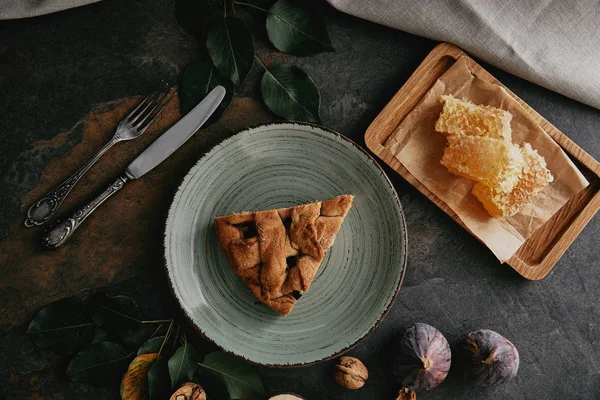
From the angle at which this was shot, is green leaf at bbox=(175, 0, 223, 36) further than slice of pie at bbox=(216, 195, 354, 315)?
Yes

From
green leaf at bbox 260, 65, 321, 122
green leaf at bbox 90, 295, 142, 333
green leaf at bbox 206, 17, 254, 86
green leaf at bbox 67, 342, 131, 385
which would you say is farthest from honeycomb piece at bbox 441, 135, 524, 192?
green leaf at bbox 67, 342, 131, 385

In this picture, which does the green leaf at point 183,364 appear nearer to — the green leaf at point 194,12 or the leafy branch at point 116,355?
the leafy branch at point 116,355

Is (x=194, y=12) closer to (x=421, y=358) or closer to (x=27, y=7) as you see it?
(x=27, y=7)

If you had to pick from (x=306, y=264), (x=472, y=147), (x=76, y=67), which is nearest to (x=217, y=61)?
(x=76, y=67)

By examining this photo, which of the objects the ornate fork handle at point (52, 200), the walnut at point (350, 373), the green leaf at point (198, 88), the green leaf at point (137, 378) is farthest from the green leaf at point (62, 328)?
the walnut at point (350, 373)

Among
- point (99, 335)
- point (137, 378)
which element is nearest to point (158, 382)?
point (137, 378)

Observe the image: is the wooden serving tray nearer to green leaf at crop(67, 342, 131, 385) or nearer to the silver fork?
the silver fork

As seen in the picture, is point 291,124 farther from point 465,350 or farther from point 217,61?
point 465,350

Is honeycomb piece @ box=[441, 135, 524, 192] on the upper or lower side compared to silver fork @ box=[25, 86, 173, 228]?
upper
